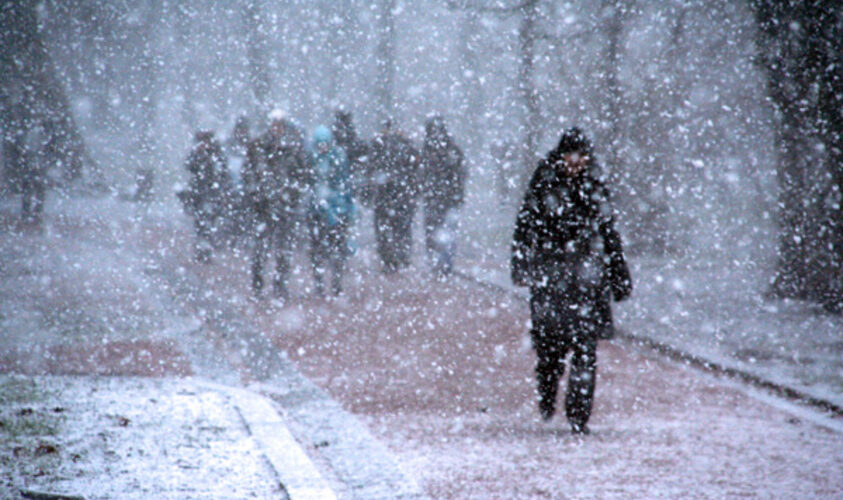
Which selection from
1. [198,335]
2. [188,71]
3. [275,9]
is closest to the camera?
[198,335]

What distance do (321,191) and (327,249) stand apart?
75cm

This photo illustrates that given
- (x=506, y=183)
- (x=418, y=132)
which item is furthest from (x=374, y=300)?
(x=418, y=132)

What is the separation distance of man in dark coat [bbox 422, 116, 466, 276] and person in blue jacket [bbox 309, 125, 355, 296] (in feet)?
5.07

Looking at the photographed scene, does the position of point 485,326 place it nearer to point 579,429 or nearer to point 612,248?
point 579,429

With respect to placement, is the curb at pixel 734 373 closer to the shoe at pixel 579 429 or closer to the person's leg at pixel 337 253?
the shoe at pixel 579 429

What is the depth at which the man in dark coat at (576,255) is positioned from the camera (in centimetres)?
516

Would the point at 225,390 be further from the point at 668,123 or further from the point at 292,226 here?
the point at 668,123

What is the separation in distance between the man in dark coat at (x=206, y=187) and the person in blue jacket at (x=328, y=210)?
1.45 metres

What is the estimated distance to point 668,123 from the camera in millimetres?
15312

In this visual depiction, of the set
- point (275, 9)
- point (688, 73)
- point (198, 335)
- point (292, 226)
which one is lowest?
point (198, 335)

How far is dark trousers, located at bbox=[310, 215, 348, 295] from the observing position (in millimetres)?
11211

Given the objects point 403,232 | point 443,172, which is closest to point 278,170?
point 443,172

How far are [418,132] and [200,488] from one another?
95.9 feet

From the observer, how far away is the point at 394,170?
1320 centimetres
